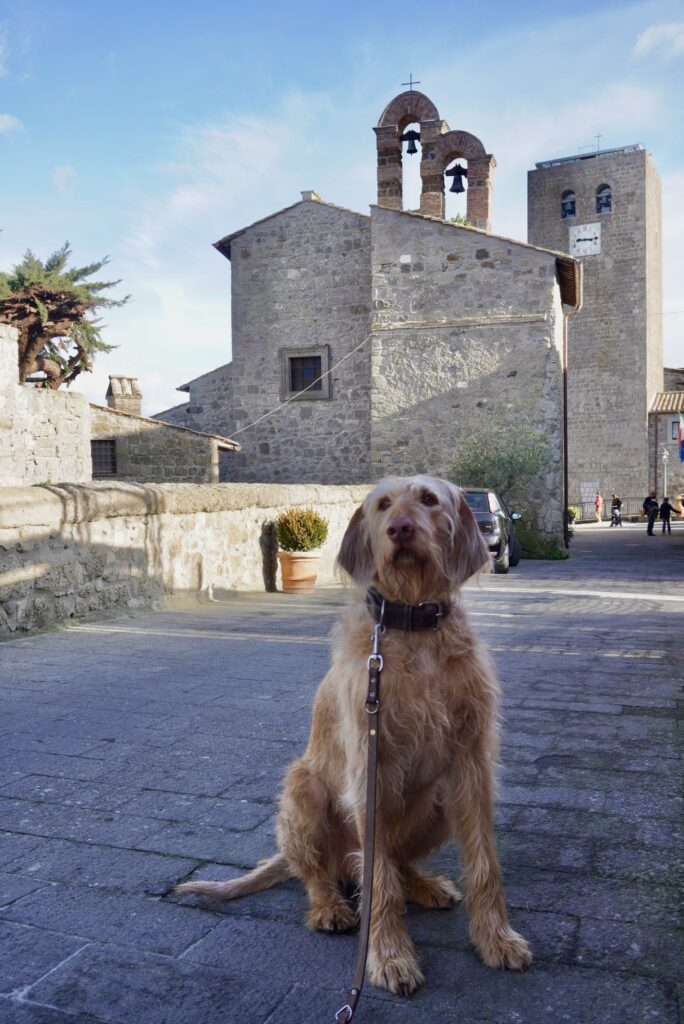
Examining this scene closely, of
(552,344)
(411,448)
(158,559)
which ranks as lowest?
(158,559)

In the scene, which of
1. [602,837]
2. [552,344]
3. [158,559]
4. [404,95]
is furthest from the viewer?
[404,95]

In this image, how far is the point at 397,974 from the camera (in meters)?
2.09

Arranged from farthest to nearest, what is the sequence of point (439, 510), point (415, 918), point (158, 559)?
point (158, 559) < point (415, 918) < point (439, 510)

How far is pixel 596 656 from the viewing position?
6645mm

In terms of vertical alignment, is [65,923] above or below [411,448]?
below

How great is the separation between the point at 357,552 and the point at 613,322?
4774cm

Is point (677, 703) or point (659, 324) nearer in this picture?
point (677, 703)

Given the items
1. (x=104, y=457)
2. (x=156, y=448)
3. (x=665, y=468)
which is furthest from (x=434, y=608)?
(x=665, y=468)

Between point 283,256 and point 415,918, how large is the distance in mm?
20191

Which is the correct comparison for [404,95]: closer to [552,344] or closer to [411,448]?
[552,344]

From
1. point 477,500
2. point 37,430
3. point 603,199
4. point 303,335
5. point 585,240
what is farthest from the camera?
point 585,240

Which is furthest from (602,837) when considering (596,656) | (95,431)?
(95,431)

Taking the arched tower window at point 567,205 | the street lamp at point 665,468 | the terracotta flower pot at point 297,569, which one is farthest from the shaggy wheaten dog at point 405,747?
the arched tower window at point 567,205

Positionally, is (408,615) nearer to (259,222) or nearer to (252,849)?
(252,849)
